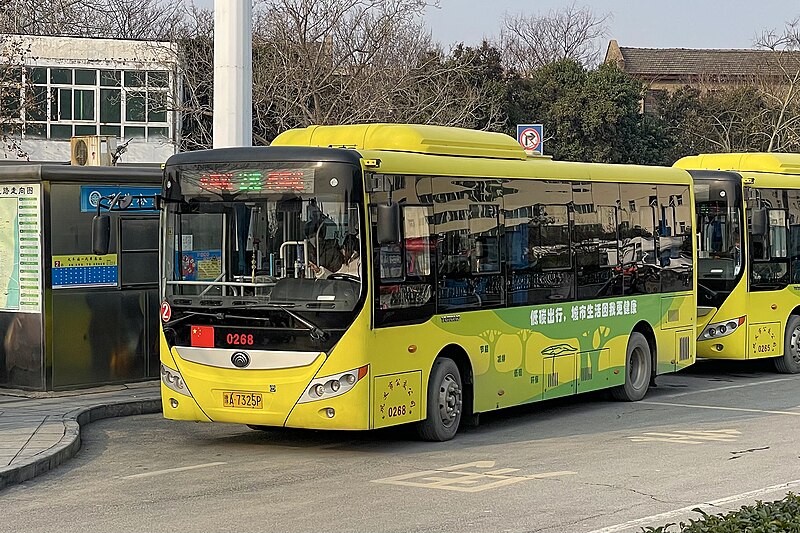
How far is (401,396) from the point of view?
11.7m

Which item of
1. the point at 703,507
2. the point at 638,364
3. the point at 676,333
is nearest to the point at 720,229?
the point at 676,333

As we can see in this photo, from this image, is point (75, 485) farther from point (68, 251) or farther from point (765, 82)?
point (765, 82)

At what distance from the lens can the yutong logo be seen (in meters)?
11.5

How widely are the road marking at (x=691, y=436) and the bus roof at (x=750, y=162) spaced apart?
790 centimetres

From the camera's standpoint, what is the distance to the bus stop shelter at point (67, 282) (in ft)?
48.6

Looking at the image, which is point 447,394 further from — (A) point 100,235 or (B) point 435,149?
(A) point 100,235

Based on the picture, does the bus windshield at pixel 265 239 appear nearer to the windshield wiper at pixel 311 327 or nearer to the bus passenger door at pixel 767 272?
the windshield wiper at pixel 311 327

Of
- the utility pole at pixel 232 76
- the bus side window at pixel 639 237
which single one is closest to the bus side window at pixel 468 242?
the bus side window at pixel 639 237

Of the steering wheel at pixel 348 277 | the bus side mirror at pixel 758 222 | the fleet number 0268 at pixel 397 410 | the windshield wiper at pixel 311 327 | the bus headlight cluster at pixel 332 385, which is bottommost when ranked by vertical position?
the fleet number 0268 at pixel 397 410

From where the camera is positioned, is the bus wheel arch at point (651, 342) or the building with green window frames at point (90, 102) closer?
the bus wheel arch at point (651, 342)

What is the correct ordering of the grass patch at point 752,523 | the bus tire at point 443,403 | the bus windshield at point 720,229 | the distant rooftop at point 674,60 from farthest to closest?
the distant rooftop at point 674,60 → the bus windshield at point 720,229 → the bus tire at point 443,403 → the grass patch at point 752,523

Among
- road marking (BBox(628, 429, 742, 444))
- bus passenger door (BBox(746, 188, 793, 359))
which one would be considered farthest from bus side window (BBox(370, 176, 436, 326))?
bus passenger door (BBox(746, 188, 793, 359))

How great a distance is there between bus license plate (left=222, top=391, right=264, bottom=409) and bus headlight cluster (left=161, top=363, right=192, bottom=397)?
1.42 feet

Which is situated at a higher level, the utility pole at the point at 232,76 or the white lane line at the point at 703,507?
the utility pole at the point at 232,76
